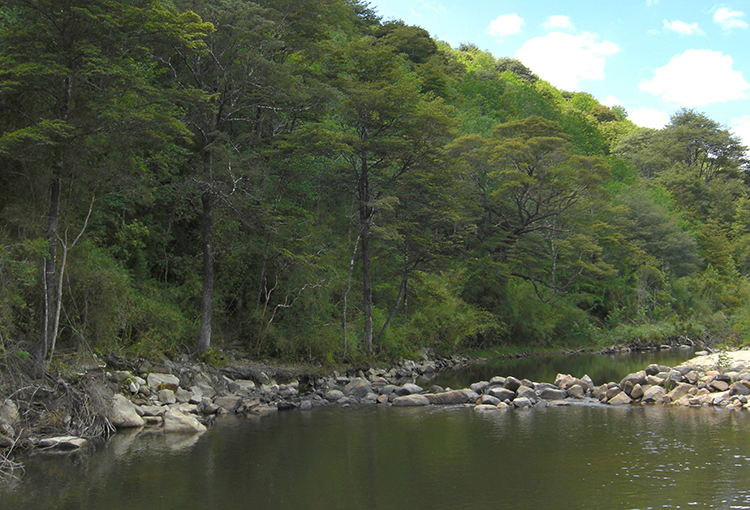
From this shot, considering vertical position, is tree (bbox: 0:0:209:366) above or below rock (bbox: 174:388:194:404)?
above

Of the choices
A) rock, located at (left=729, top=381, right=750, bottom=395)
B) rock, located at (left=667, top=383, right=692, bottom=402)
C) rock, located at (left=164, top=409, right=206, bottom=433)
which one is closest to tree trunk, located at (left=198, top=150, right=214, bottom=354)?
rock, located at (left=164, top=409, right=206, bottom=433)

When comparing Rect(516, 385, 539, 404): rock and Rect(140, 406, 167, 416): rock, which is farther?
Rect(516, 385, 539, 404): rock

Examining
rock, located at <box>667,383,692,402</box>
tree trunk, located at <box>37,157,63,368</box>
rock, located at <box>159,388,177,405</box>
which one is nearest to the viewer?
tree trunk, located at <box>37,157,63,368</box>

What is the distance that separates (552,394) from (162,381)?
35.0ft

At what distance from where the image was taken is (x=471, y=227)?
2702cm

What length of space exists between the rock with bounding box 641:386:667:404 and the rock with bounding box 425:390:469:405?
4781 mm

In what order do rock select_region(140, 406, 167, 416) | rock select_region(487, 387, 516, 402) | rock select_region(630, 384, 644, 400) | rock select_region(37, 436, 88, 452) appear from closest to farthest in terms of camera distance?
rock select_region(37, 436, 88, 452) → rock select_region(140, 406, 167, 416) → rock select_region(630, 384, 644, 400) → rock select_region(487, 387, 516, 402)

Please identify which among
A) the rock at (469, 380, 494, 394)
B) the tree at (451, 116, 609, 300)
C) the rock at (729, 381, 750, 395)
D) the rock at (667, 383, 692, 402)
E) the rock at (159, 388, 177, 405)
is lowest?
the rock at (469, 380, 494, 394)

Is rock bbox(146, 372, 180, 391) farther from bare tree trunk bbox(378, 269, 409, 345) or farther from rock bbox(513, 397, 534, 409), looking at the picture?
bare tree trunk bbox(378, 269, 409, 345)

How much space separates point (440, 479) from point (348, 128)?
1897 cm

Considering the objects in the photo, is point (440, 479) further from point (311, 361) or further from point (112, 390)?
point (311, 361)

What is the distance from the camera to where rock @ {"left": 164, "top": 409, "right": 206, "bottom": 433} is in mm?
12477

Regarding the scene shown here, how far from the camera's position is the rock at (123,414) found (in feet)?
39.9

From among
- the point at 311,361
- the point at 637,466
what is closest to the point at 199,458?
the point at 637,466
